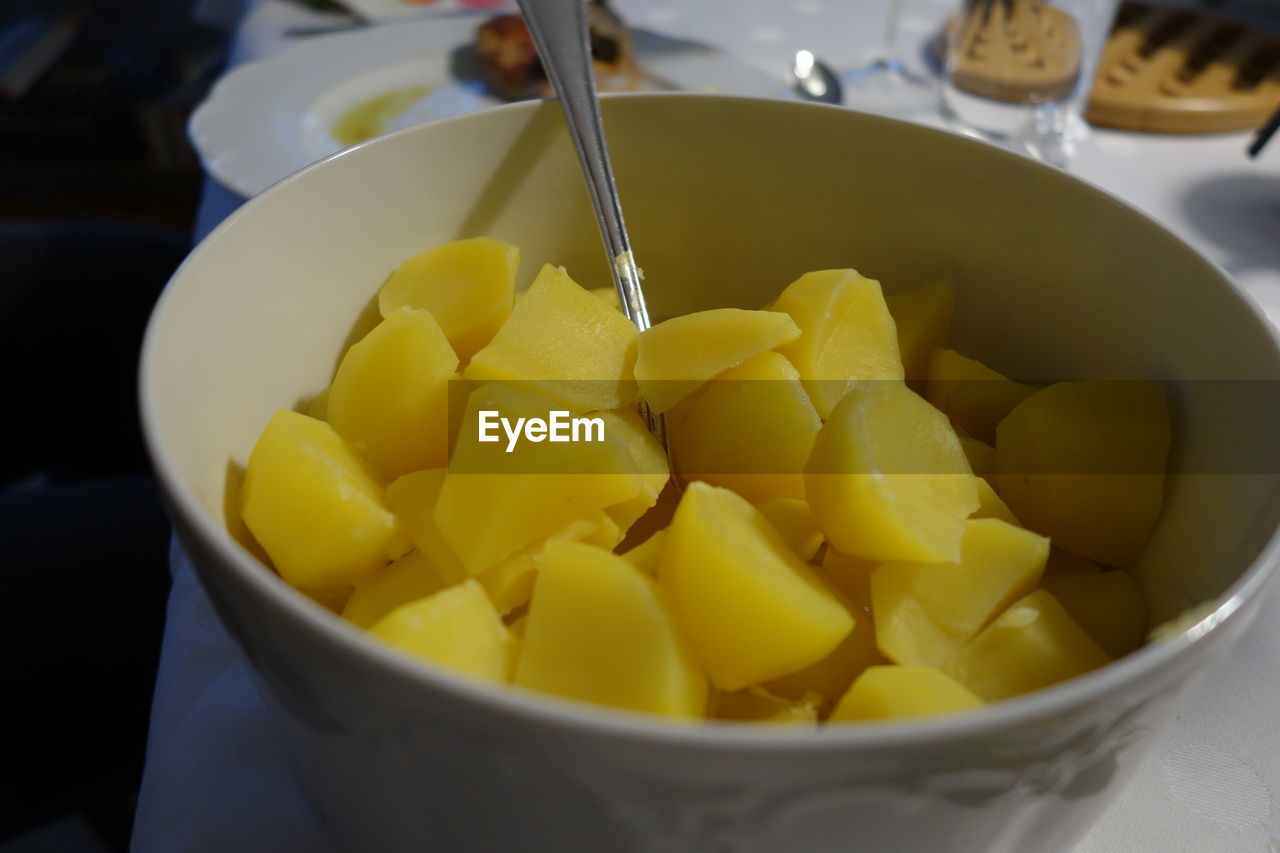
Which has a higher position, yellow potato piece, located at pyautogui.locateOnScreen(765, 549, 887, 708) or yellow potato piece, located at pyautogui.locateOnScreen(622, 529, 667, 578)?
yellow potato piece, located at pyautogui.locateOnScreen(622, 529, 667, 578)

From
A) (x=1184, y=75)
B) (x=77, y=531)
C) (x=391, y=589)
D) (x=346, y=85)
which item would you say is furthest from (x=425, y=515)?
(x=1184, y=75)

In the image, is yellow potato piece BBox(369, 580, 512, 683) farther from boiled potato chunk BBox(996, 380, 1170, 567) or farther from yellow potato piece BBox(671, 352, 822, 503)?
boiled potato chunk BBox(996, 380, 1170, 567)

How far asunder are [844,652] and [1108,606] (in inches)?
5.9

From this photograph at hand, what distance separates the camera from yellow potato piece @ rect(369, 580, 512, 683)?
384mm

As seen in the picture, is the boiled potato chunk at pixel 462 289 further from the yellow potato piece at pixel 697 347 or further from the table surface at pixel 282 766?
the table surface at pixel 282 766

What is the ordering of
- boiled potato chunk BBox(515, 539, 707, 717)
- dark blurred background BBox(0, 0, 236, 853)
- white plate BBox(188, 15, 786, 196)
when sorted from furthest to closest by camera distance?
white plate BBox(188, 15, 786, 196)
dark blurred background BBox(0, 0, 236, 853)
boiled potato chunk BBox(515, 539, 707, 717)

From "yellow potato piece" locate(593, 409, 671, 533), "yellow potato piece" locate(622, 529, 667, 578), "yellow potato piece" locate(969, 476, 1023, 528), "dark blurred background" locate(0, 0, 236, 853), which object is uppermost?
"yellow potato piece" locate(969, 476, 1023, 528)

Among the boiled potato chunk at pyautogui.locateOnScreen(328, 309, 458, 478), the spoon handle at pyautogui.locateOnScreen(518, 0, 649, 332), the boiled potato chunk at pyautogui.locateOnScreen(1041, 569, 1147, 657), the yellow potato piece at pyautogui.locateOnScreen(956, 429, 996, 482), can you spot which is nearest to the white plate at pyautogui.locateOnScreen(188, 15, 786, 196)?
the spoon handle at pyautogui.locateOnScreen(518, 0, 649, 332)

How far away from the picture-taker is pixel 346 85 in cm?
120

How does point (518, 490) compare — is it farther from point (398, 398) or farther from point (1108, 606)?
point (1108, 606)

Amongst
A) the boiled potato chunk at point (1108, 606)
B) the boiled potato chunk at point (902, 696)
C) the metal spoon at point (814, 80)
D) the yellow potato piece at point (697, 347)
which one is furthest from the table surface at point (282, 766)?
the metal spoon at point (814, 80)

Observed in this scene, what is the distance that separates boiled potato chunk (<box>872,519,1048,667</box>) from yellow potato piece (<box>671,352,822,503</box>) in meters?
0.09

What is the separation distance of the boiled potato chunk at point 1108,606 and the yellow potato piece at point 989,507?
40 millimetres

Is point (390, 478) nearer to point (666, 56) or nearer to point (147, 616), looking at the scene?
point (147, 616)
